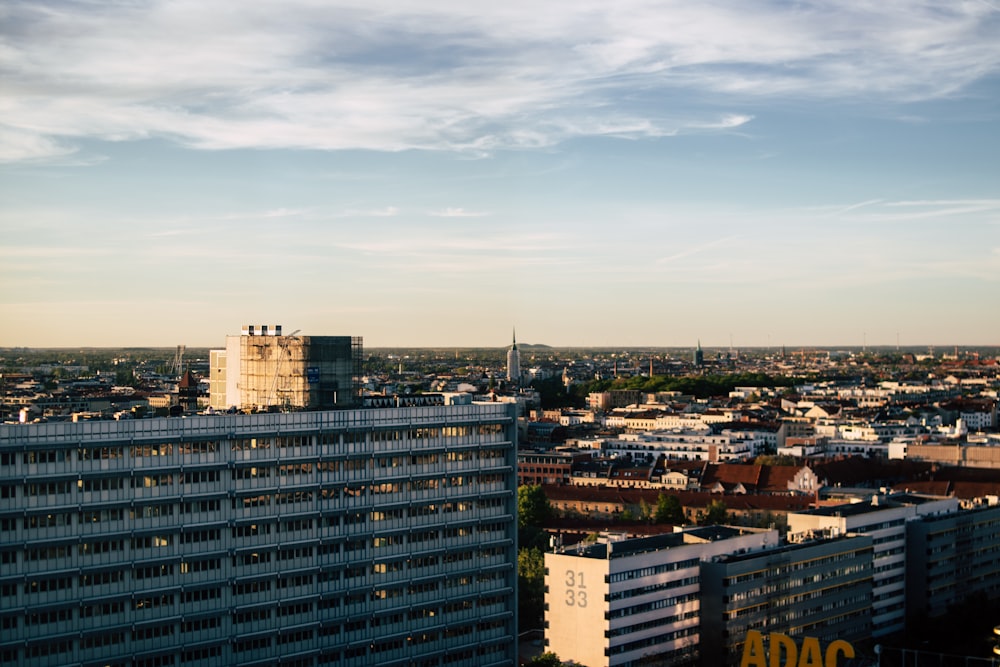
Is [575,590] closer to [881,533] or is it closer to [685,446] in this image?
[881,533]

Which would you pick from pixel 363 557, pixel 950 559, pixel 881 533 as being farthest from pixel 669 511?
pixel 363 557

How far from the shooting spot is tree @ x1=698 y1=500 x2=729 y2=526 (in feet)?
401

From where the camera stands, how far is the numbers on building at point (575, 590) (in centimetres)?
7281

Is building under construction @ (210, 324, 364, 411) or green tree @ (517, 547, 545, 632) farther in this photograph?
green tree @ (517, 547, 545, 632)

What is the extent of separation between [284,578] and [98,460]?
9.92 m

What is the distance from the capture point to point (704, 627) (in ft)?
254

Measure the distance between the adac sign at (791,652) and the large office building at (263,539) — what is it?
1258 cm

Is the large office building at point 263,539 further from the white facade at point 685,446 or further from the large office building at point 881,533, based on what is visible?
the white facade at point 685,446

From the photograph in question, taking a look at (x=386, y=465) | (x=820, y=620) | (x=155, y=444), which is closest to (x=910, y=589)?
(x=820, y=620)

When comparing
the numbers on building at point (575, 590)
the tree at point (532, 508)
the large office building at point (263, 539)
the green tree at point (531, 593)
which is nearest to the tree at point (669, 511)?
the tree at point (532, 508)

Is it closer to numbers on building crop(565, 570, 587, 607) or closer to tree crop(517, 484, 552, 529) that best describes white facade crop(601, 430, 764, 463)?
tree crop(517, 484, 552, 529)

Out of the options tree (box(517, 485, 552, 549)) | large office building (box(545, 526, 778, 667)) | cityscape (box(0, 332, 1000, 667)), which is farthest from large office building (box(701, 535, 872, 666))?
tree (box(517, 485, 552, 549))

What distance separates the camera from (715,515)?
4825 inches

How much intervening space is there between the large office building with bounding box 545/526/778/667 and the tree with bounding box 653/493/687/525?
4556 cm
